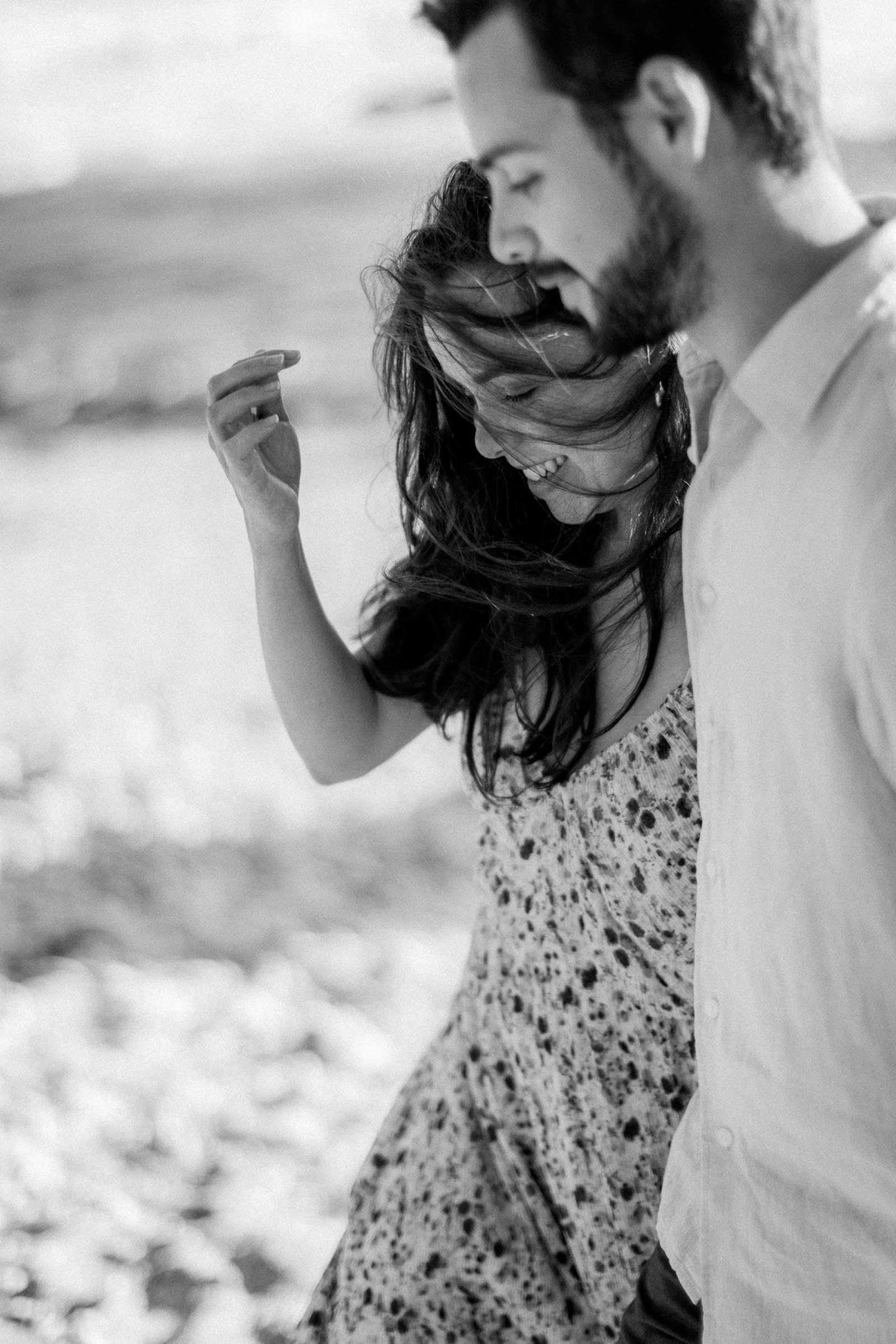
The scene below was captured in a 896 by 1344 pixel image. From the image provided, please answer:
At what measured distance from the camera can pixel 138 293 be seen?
1460 centimetres

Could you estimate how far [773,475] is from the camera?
3.50 ft

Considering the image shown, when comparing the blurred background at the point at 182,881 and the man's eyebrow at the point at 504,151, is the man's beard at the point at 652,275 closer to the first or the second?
the man's eyebrow at the point at 504,151

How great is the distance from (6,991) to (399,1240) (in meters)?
1.72

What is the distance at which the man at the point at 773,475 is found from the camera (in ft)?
3.19

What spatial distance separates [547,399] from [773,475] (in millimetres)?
538

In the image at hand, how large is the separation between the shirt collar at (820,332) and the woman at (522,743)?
527 millimetres

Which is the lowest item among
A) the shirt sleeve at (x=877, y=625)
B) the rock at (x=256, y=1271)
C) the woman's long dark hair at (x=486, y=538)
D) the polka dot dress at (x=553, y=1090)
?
the rock at (x=256, y=1271)

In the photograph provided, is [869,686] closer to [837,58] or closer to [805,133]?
[805,133]

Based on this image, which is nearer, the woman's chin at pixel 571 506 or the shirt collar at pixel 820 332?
the shirt collar at pixel 820 332

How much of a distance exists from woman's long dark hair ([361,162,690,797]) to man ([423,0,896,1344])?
14.3 inches

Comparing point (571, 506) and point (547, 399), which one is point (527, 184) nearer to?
point (547, 399)

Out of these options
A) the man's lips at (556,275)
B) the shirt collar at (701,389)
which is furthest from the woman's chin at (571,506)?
the man's lips at (556,275)

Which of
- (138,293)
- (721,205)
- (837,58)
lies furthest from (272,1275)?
(837,58)

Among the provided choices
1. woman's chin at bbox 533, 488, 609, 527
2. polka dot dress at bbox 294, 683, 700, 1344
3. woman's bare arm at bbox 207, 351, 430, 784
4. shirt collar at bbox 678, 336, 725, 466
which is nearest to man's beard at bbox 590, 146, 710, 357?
shirt collar at bbox 678, 336, 725, 466
